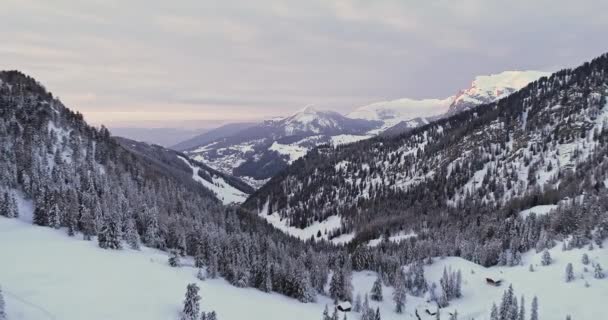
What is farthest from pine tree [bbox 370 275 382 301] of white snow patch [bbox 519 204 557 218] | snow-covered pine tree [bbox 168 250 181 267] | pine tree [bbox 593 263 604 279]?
white snow patch [bbox 519 204 557 218]

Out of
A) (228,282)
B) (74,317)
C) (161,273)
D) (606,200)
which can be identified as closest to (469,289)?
(606,200)

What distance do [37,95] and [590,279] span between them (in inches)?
8036

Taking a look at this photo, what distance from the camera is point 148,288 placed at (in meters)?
84.4

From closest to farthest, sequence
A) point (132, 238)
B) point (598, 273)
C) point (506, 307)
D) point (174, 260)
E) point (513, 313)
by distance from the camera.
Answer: point (506, 307) < point (513, 313) < point (598, 273) < point (174, 260) < point (132, 238)

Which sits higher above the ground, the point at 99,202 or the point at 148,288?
the point at 99,202

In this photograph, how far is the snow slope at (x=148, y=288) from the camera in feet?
228

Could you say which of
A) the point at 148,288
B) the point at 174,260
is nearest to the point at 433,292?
the point at 174,260

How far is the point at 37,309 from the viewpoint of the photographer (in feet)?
202

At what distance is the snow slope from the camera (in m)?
69.5

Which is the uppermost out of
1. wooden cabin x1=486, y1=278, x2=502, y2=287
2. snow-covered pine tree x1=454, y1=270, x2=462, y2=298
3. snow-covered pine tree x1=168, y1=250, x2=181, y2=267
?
snow-covered pine tree x1=168, y1=250, x2=181, y2=267

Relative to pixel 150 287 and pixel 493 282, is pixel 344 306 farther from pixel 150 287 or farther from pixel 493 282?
pixel 150 287

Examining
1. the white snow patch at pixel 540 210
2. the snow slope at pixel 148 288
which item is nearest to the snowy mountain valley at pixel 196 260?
the snow slope at pixel 148 288

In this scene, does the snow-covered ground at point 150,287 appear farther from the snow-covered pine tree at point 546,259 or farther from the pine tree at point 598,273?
the snow-covered pine tree at point 546,259

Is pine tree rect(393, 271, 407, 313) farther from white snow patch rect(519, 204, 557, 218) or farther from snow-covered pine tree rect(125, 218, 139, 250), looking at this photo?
white snow patch rect(519, 204, 557, 218)
